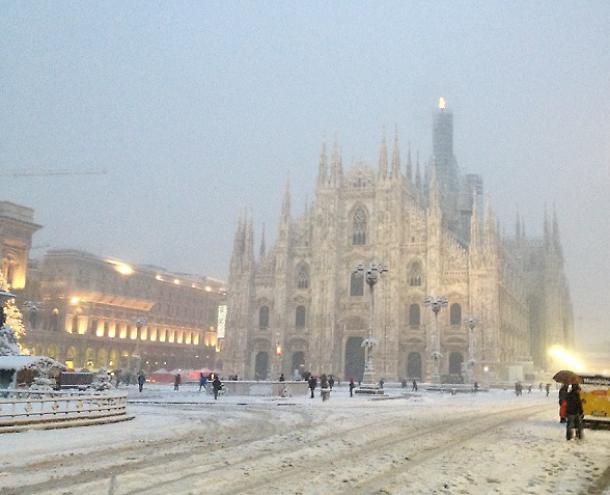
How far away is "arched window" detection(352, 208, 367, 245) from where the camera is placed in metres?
63.9

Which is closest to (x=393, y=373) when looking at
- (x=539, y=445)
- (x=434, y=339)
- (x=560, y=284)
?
(x=434, y=339)

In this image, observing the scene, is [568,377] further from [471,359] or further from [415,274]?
[415,274]

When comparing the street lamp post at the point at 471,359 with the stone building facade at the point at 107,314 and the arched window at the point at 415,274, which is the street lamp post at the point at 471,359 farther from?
the stone building facade at the point at 107,314

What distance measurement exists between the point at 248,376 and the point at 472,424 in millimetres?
47454

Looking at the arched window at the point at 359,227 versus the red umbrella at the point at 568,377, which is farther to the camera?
the arched window at the point at 359,227

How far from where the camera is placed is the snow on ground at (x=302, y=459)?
879 cm

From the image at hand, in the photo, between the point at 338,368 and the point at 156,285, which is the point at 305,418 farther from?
the point at 156,285

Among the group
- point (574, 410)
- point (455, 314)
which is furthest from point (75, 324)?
point (574, 410)

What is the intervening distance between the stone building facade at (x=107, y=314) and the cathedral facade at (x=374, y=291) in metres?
11.6

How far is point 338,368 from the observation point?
61.3m

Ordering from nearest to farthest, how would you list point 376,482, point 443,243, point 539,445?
point 376,482
point 539,445
point 443,243

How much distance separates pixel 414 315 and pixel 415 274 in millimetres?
3843

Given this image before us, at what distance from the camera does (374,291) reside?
60812 millimetres

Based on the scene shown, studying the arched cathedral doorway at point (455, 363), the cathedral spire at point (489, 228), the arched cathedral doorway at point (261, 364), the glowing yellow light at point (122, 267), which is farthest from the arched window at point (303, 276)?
the glowing yellow light at point (122, 267)
